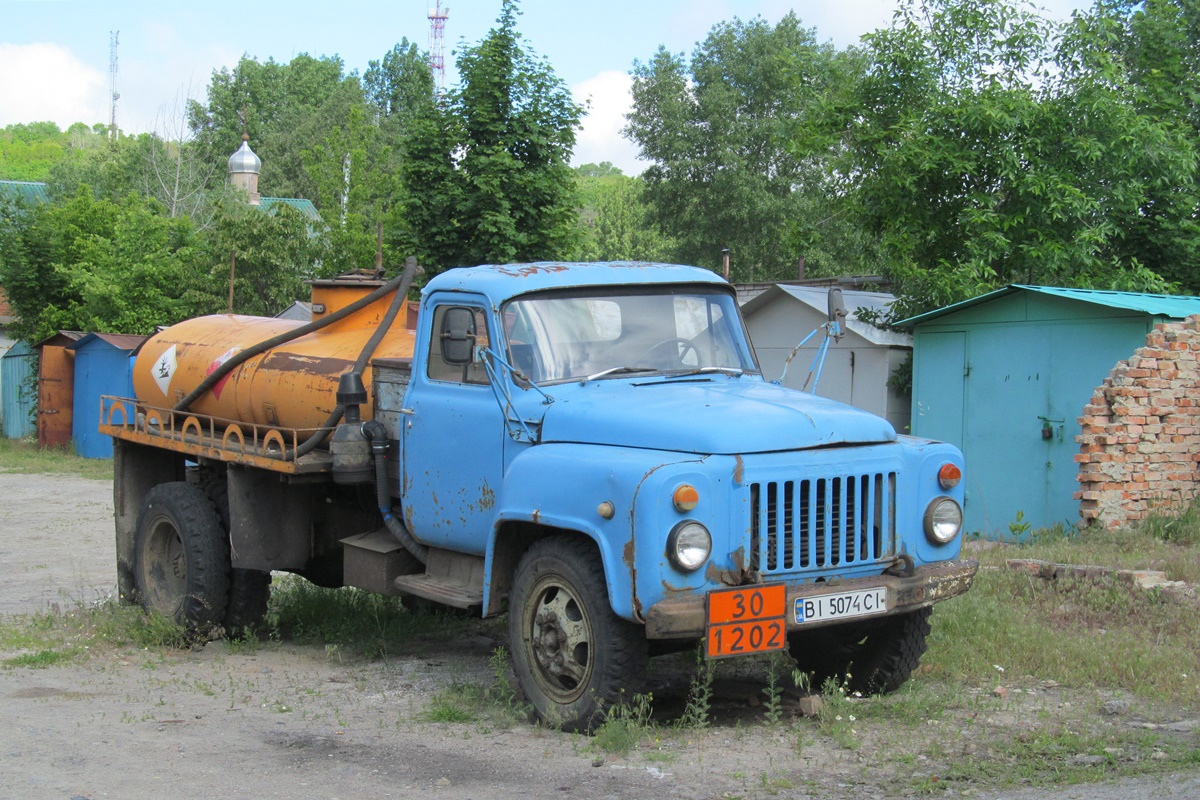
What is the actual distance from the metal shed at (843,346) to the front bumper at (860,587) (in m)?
11.1

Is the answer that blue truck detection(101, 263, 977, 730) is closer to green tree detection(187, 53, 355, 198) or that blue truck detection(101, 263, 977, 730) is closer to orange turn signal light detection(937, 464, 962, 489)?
orange turn signal light detection(937, 464, 962, 489)

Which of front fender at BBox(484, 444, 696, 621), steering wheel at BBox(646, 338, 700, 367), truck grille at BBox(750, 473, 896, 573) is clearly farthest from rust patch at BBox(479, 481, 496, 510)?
truck grille at BBox(750, 473, 896, 573)

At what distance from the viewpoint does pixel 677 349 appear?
6500mm

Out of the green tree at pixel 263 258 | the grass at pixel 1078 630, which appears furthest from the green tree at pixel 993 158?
the green tree at pixel 263 258

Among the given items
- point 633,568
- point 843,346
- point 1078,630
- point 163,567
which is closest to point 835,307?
point 633,568

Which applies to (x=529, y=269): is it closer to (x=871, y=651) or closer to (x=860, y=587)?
(x=860, y=587)

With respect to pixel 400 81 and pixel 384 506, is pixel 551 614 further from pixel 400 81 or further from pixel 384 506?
pixel 400 81

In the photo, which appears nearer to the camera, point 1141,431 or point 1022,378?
point 1141,431

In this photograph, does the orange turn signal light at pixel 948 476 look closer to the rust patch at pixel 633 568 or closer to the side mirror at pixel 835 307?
the side mirror at pixel 835 307

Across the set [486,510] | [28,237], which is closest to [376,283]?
[486,510]

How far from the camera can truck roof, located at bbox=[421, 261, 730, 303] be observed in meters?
6.32

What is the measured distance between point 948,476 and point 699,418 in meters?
1.28

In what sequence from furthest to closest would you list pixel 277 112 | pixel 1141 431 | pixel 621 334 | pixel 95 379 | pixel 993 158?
pixel 277 112 < pixel 95 379 < pixel 993 158 < pixel 1141 431 < pixel 621 334

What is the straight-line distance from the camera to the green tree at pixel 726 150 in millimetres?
40969
